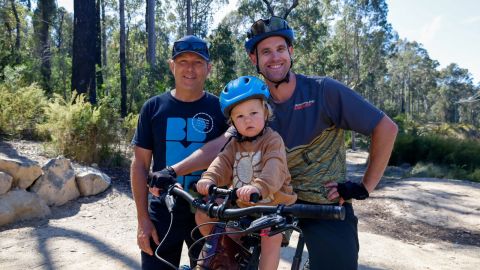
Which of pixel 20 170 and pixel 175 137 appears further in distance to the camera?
pixel 20 170

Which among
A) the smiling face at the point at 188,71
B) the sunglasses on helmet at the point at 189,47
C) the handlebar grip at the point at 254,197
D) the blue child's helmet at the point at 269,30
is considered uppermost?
the blue child's helmet at the point at 269,30

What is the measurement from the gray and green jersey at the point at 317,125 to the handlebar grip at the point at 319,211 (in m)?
0.92

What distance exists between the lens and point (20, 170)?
21.6ft

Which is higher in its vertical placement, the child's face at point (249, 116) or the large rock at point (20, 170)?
the child's face at point (249, 116)

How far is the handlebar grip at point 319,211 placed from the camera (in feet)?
4.70

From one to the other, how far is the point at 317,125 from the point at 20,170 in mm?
5684

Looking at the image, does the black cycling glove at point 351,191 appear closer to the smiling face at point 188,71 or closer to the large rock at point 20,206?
the smiling face at point 188,71

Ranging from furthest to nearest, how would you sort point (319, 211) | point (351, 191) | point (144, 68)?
point (144, 68) < point (351, 191) < point (319, 211)

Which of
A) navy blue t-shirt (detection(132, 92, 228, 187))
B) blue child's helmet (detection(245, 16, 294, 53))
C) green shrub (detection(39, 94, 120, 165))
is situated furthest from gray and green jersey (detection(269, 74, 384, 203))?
green shrub (detection(39, 94, 120, 165))

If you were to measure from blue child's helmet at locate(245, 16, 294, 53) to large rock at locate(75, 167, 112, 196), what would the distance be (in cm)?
565

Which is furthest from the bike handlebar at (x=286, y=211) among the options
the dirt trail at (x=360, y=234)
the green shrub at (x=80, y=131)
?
the green shrub at (x=80, y=131)

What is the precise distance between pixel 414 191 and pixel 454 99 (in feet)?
240

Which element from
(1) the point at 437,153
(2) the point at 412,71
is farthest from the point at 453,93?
(1) the point at 437,153

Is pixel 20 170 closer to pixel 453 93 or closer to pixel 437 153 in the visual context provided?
pixel 437 153
